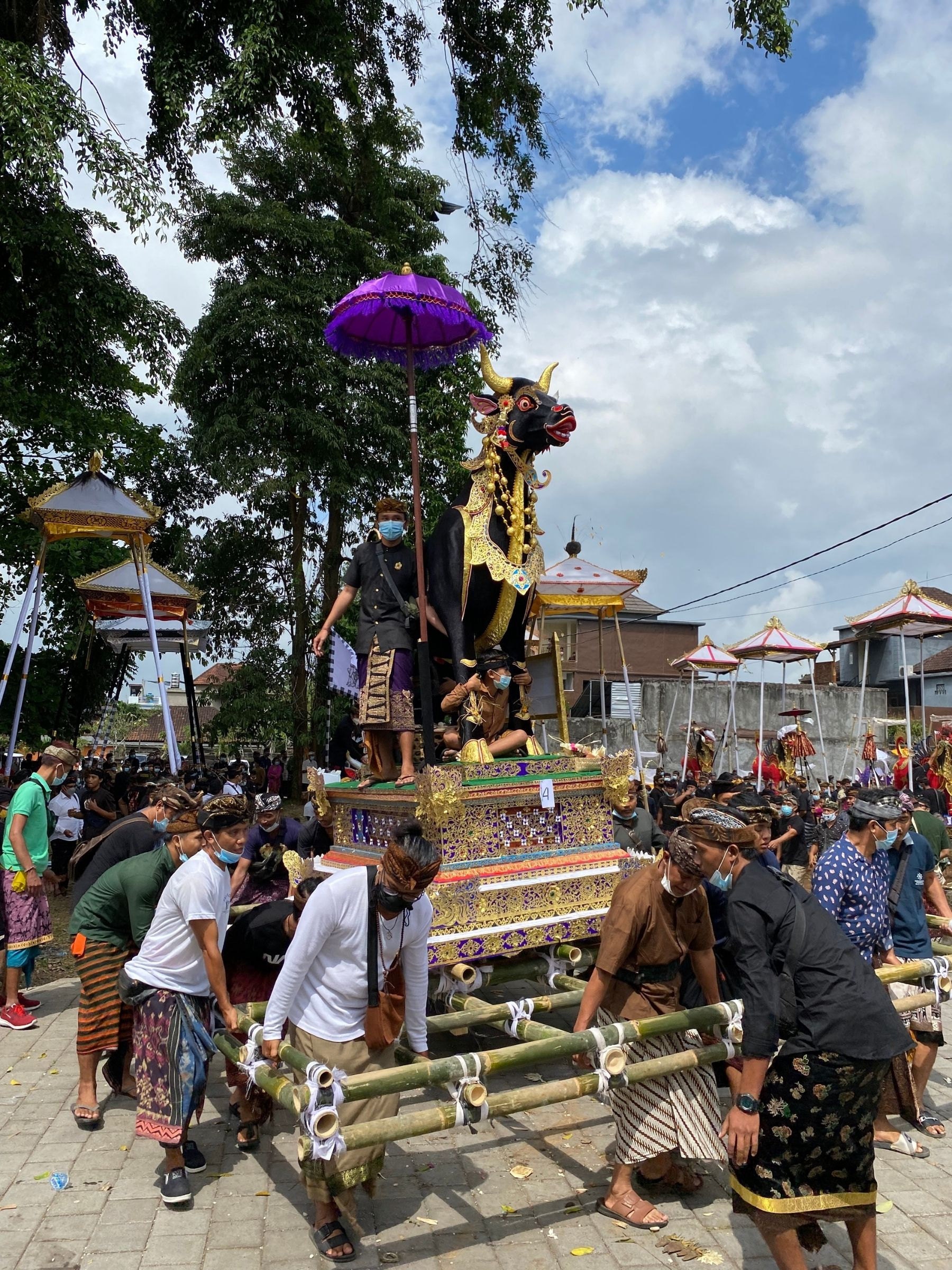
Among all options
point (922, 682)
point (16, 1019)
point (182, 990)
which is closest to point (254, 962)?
point (182, 990)

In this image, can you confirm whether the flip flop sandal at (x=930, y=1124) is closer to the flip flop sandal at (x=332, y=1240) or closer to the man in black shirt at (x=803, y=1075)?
the man in black shirt at (x=803, y=1075)

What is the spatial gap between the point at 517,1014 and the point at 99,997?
7.29 feet

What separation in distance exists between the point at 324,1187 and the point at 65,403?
1291 cm

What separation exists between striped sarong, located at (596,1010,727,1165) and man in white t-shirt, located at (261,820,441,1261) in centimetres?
93

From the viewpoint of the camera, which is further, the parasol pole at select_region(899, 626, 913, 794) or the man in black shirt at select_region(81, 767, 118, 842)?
the parasol pole at select_region(899, 626, 913, 794)

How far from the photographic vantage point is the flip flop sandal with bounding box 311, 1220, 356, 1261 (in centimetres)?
345

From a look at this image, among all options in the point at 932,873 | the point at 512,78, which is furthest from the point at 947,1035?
A: the point at 512,78

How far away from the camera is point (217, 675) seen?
77.3 feet

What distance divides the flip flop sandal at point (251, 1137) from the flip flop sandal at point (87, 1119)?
30.6 inches

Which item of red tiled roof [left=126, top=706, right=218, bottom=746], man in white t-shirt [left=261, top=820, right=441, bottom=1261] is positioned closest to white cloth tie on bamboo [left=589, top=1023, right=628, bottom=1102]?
man in white t-shirt [left=261, top=820, right=441, bottom=1261]

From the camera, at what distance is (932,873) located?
527 cm

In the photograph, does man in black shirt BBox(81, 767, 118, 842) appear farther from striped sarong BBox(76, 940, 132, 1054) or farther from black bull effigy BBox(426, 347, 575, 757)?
black bull effigy BBox(426, 347, 575, 757)

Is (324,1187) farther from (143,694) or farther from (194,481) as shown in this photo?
(143,694)

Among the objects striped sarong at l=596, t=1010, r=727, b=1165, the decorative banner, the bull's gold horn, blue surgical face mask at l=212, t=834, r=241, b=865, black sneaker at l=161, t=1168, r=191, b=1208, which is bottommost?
black sneaker at l=161, t=1168, r=191, b=1208
